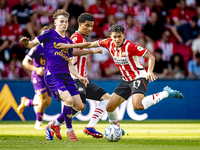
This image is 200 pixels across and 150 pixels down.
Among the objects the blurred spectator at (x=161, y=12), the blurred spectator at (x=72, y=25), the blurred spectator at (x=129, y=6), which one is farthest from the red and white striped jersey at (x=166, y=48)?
the blurred spectator at (x=72, y=25)

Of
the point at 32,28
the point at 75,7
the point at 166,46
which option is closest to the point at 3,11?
the point at 32,28

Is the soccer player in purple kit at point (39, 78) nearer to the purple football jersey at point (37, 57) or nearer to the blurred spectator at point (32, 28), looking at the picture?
the purple football jersey at point (37, 57)

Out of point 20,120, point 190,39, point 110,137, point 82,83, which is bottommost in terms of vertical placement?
point 20,120

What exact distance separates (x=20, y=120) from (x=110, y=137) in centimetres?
652

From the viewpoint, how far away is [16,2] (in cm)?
1458

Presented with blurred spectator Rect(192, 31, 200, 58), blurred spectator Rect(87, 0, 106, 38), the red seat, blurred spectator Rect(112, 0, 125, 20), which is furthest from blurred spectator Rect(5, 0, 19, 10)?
blurred spectator Rect(192, 31, 200, 58)

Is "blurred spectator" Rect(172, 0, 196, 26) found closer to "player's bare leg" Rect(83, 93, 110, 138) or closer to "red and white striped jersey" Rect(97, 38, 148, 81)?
"red and white striped jersey" Rect(97, 38, 148, 81)

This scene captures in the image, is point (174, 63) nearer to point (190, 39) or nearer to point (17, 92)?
point (190, 39)

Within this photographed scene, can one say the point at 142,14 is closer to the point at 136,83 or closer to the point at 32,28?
the point at 32,28

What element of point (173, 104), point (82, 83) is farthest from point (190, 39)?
point (82, 83)

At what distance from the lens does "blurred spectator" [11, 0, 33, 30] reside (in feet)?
44.8

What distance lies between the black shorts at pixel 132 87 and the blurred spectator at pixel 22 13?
797cm

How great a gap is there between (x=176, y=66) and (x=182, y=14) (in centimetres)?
320

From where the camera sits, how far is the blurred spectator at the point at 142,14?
46.6 ft
